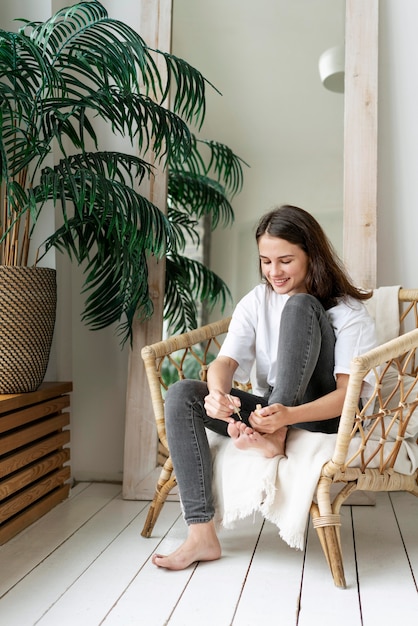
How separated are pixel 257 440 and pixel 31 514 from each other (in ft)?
2.84

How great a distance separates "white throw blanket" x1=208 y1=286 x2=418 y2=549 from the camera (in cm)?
171

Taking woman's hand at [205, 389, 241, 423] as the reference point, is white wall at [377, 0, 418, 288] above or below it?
above

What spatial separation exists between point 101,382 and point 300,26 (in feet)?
4.95

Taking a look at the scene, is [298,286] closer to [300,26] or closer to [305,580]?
[305,580]

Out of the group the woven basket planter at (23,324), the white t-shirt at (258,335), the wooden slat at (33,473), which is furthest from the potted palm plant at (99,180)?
the white t-shirt at (258,335)

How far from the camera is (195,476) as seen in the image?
6.14 ft

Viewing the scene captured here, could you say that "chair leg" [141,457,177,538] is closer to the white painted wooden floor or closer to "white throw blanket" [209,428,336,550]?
the white painted wooden floor

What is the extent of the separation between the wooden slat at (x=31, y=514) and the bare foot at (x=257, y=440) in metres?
0.76

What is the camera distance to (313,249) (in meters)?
2.00

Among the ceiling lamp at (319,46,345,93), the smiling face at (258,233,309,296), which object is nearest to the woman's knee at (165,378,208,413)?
the smiling face at (258,233,309,296)

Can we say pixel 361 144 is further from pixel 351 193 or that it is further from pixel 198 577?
pixel 198 577

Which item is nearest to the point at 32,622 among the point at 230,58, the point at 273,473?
the point at 273,473

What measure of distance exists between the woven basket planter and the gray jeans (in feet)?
1.66

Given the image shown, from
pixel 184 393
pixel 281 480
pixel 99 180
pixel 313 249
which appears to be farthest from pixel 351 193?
pixel 281 480
